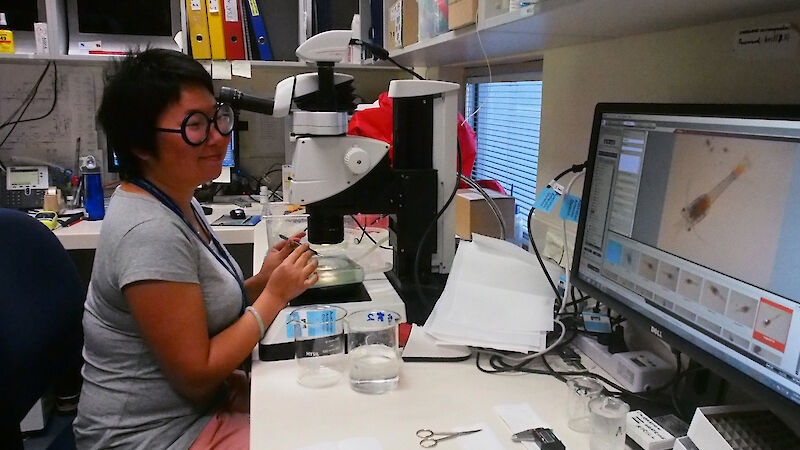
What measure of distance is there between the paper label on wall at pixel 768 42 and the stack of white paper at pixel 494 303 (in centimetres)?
57

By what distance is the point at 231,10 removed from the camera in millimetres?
2555

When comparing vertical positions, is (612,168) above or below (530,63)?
below

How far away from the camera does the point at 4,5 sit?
2520mm

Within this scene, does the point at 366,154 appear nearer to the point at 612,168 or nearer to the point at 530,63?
the point at 612,168

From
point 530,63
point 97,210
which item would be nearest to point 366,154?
point 530,63

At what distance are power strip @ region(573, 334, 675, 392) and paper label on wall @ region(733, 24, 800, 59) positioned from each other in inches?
21.2

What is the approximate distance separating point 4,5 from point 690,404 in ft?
9.81

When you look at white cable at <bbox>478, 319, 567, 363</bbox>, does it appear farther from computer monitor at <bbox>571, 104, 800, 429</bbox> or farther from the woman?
the woman

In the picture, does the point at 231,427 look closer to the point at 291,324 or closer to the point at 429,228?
the point at 291,324

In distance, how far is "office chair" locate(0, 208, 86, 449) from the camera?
1.13 metres

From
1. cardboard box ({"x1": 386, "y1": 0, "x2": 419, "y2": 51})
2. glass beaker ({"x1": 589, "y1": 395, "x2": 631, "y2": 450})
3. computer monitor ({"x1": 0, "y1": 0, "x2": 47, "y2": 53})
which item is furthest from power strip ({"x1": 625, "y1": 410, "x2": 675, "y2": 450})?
computer monitor ({"x1": 0, "y1": 0, "x2": 47, "y2": 53})

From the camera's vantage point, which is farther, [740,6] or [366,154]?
[366,154]

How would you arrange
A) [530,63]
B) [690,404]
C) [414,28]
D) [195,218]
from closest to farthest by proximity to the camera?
1. [690,404]
2. [195,218]
3. [414,28]
4. [530,63]

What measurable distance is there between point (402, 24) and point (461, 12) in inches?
26.2
